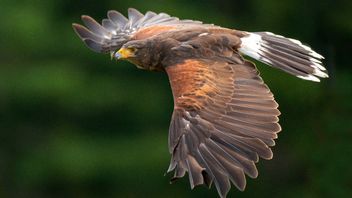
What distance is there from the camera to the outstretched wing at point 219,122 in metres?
12.6

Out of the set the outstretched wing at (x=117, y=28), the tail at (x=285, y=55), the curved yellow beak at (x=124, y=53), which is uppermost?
the tail at (x=285, y=55)

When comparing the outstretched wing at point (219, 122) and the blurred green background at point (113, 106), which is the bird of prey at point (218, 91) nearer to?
the outstretched wing at point (219, 122)

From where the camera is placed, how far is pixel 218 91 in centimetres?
1348

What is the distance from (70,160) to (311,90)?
4.75m

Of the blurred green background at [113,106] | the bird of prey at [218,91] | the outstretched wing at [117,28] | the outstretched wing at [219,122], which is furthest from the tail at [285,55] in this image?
the blurred green background at [113,106]

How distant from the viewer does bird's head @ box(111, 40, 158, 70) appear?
14.5 metres

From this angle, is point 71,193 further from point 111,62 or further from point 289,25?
point 289,25

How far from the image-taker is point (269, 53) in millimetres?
14492

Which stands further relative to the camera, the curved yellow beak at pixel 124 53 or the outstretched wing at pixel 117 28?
the outstretched wing at pixel 117 28

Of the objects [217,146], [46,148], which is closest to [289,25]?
[46,148]

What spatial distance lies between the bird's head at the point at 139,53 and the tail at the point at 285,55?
925 millimetres

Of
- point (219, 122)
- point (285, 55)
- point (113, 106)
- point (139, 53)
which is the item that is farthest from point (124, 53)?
→ point (113, 106)

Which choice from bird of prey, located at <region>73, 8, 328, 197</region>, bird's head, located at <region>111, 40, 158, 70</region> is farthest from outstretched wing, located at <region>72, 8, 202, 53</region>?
bird's head, located at <region>111, 40, 158, 70</region>

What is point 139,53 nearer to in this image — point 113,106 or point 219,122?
point 219,122
